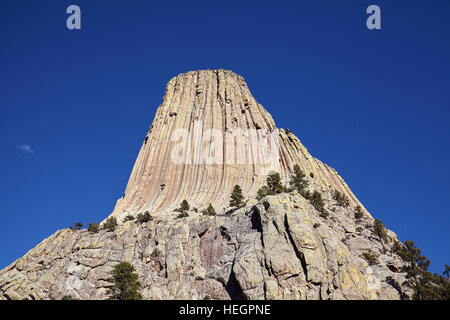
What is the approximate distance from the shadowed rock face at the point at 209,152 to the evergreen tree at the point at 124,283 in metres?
23.1

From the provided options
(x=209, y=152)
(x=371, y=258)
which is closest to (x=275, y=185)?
(x=209, y=152)

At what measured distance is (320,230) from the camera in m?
58.3

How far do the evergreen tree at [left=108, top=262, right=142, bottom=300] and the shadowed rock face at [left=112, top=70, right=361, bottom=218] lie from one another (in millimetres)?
23066

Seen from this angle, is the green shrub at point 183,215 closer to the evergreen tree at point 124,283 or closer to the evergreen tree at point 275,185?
the evergreen tree at point 124,283

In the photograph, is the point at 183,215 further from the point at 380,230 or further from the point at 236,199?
the point at 380,230

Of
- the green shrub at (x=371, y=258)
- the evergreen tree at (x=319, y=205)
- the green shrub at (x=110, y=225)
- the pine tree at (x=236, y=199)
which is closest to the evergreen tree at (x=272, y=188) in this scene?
the pine tree at (x=236, y=199)

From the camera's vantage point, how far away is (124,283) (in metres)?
53.3

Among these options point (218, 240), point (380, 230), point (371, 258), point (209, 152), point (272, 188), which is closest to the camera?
point (371, 258)

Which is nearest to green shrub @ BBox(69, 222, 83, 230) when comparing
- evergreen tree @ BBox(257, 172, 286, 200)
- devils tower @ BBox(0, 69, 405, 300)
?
devils tower @ BBox(0, 69, 405, 300)

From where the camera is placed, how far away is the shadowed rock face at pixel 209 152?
279 ft

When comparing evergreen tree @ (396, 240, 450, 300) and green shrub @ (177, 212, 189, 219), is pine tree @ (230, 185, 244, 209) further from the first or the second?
evergreen tree @ (396, 240, 450, 300)

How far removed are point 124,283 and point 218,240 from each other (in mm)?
15100

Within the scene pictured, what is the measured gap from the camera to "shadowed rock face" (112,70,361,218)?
85125mm

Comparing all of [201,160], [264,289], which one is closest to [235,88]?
[201,160]
